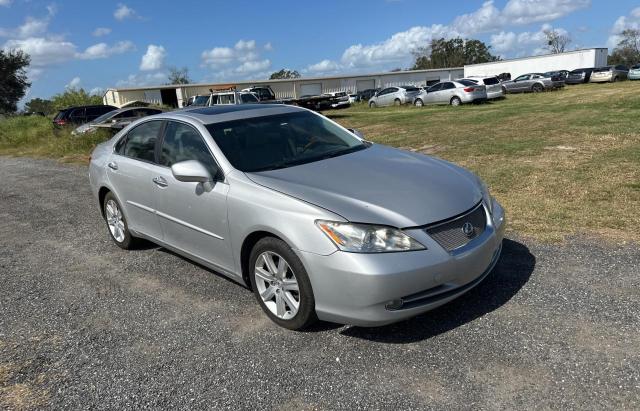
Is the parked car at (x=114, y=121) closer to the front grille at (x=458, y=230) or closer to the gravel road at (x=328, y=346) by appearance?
the gravel road at (x=328, y=346)

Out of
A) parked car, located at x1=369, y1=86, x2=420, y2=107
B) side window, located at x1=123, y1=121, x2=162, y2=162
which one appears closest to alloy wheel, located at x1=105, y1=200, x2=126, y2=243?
side window, located at x1=123, y1=121, x2=162, y2=162

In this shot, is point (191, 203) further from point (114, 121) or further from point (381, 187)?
point (114, 121)

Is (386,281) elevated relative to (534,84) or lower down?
lower down

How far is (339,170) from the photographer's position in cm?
383

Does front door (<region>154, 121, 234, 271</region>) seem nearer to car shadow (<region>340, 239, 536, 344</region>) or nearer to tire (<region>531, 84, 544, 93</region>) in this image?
car shadow (<region>340, 239, 536, 344</region>)

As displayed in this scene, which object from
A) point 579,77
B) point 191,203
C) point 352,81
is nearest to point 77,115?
point 191,203

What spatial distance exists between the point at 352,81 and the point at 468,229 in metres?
58.5

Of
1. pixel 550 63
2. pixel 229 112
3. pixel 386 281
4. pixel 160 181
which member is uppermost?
pixel 550 63

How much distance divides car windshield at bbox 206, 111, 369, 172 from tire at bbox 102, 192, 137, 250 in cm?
182

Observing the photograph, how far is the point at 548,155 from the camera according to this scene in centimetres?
885

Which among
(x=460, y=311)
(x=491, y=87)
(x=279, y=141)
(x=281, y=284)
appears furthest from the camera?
(x=491, y=87)

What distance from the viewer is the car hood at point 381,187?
10.5 ft

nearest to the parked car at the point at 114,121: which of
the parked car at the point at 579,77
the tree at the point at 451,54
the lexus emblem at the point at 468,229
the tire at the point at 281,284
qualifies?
the tire at the point at 281,284

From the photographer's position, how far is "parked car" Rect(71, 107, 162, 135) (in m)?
16.8
